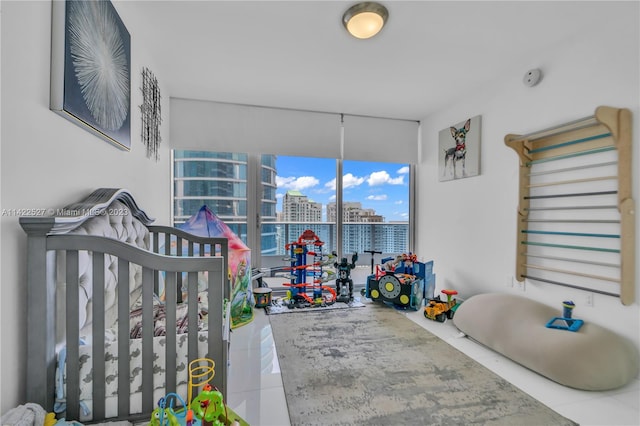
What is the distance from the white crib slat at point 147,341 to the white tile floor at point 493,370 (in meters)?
0.59

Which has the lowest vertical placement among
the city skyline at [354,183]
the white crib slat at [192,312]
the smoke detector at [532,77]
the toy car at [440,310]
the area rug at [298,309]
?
the area rug at [298,309]

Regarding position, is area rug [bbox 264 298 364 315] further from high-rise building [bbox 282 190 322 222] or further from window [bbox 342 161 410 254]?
high-rise building [bbox 282 190 322 222]

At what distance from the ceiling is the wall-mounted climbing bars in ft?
2.32

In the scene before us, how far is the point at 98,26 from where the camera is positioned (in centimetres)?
145

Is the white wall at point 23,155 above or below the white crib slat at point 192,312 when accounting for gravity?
above

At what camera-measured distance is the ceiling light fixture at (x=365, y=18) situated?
182 cm

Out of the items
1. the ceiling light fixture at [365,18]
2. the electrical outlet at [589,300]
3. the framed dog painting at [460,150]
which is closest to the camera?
the ceiling light fixture at [365,18]

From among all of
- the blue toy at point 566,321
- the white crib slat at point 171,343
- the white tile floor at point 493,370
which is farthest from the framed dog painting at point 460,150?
the white crib slat at point 171,343

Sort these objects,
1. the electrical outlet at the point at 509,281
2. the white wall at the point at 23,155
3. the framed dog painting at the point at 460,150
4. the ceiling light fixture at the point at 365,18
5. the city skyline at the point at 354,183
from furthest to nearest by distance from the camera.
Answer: the city skyline at the point at 354,183 < the framed dog painting at the point at 460,150 < the electrical outlet at the point at 509,281 < the ceiling light fixture at the point at 365,18 < the white wall at the point at 23,155

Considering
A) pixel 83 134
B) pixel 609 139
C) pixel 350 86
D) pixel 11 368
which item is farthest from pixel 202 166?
pixel 609 139

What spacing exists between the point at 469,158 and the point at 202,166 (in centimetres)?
308

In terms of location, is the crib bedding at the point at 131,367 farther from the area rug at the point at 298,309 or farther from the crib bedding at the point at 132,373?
the area rug at the point at 298,309

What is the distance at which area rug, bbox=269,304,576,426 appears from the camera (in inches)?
57.8

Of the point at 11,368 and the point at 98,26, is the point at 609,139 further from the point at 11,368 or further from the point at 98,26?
the point at 11,368
